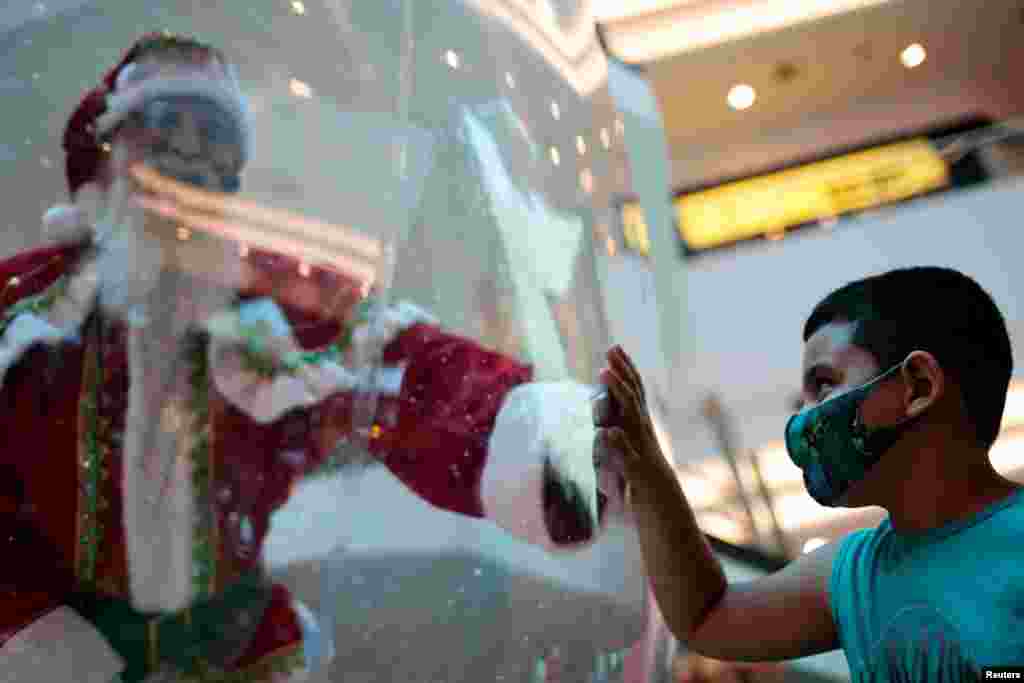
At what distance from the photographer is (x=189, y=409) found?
434 millimetres

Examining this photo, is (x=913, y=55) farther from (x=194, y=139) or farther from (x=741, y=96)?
(x=194, y=139)

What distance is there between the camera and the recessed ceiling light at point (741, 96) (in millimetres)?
4641

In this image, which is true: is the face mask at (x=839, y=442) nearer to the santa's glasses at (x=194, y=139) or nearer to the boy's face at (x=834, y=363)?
the boy's face at (x=834, y=363)

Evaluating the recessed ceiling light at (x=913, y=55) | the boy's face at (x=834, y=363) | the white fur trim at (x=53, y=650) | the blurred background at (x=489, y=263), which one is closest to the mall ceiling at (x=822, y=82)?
the recessed ceiling light at (x=913, y=55)

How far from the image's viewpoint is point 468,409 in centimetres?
47

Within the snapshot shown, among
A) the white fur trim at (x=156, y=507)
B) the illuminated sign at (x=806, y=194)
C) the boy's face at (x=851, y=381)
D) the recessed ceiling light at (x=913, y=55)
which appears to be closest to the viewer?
the white fur trim at (x=156, y=507)

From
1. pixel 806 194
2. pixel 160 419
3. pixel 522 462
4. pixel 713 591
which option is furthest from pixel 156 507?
pixel 806 194

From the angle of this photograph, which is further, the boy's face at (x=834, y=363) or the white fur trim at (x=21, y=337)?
the boy's face at (x=834, y=363)

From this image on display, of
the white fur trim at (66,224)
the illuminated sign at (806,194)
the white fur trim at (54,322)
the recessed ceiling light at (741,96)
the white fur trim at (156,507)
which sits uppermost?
the recessed ceiling light at (741,96)

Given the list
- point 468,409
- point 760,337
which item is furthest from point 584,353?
point 760,337

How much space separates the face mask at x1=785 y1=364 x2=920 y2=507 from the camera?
56 cm

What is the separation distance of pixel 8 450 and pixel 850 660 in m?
0.40

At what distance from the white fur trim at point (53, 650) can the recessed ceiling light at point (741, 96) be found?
446 centimetres

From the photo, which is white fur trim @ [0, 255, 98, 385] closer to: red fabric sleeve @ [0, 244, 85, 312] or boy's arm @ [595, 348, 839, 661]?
red fabric sleeve @ [0, 244, 85, 312]
